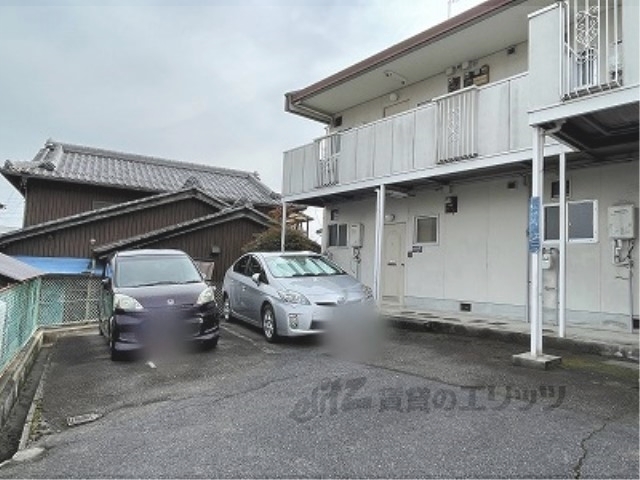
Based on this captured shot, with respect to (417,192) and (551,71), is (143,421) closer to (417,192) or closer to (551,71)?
(551,71)

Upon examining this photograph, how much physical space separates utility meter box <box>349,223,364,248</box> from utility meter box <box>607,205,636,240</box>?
627 cm

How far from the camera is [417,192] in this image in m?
11.3

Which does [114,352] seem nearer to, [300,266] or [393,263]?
[300,266]

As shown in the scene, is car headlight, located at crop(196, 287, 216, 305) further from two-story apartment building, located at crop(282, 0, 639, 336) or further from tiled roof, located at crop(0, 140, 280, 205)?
tiled roof, located at crop(0, 140, 280, 205)

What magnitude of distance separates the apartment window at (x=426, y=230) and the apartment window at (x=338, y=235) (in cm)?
272

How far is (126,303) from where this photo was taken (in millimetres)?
6520

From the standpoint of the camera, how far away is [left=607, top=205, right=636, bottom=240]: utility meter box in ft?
23.5

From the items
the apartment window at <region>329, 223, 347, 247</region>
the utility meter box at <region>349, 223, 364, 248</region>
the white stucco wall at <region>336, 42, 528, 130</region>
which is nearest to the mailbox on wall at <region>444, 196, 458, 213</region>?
the white stucco wall at <region>336, 42, 528, 130</region>

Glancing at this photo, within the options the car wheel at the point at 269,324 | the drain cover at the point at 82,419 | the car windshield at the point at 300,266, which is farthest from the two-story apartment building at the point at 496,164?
the drain cover at the point at 82,419

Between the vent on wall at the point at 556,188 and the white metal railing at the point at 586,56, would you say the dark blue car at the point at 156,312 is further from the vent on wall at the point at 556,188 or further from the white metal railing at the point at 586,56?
the vent on wall at the point at 556,188

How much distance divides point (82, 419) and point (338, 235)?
391 inches

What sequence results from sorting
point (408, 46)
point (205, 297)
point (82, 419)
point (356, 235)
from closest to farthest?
1. point (82, 419)
2. point (205, 297)
3. point (408, 46)
4. point (356, 235)

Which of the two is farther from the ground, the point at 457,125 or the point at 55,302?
the point at 457,125

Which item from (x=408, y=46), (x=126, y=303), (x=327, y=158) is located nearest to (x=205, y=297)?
(x=126, y=303)
